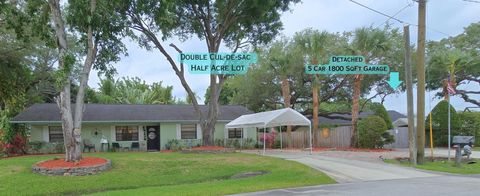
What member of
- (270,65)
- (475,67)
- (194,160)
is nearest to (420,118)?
(194,160)

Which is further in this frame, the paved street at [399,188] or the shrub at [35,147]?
the shrub at [35,147]

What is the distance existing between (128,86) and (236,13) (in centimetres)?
2963

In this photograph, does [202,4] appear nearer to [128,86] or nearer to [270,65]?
[270,65]

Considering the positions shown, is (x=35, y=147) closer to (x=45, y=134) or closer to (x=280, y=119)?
(x=45, y=134)

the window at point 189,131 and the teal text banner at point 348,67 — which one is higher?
the teal text banner at point 348,67

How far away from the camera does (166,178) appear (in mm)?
15727

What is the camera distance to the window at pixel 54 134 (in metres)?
28.1

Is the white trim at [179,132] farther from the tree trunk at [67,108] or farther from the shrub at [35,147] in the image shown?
the tree trunk at [67,108]

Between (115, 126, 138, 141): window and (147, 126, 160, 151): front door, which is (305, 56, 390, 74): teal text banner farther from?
(115, 126, 138, 141): window

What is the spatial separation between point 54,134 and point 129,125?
480 cm

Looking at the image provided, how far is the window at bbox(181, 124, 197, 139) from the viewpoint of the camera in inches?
1240

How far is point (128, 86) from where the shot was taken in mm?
51094

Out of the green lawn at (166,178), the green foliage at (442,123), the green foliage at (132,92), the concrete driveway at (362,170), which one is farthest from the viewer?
the green foliage at (132,92)

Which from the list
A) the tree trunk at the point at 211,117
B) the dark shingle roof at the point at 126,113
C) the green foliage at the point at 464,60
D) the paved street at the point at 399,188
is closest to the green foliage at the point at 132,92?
the dark shingle roof at the point at 126,113
